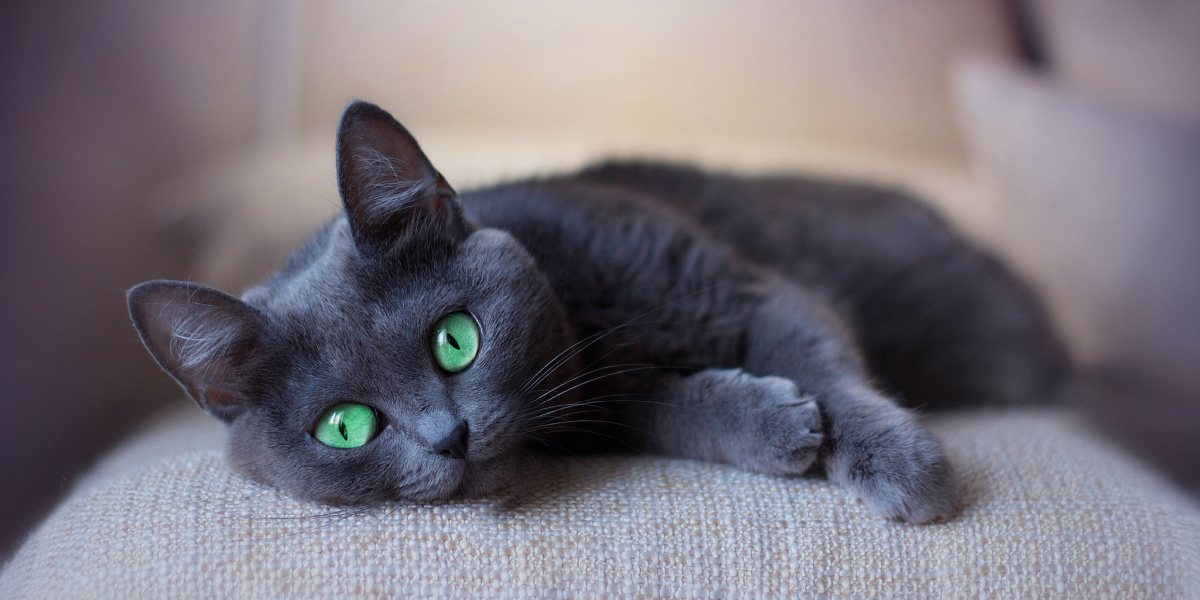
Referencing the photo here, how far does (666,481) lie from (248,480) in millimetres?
451

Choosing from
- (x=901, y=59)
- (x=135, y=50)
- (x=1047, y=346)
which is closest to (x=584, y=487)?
(x=1047, y=346)

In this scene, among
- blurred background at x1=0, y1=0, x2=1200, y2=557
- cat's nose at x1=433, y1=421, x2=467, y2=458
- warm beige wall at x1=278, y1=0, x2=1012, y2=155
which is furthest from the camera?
warm beige wall at x1=278, y1=0, x2=1012, y2=155

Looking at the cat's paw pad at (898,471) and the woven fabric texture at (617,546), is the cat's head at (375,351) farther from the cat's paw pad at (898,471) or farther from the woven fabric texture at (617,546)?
the cat's paw pad at (898,471)

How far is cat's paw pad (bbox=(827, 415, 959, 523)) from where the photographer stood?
2.77 ft

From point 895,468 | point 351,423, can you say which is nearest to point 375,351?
point 351,423

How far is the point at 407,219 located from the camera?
0.91 m

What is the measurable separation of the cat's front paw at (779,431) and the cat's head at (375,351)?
0.23 m

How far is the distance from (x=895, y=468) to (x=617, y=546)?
11.5 inches

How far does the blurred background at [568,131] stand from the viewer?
134cm

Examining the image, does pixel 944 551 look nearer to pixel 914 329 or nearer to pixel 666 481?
pixel 666 481

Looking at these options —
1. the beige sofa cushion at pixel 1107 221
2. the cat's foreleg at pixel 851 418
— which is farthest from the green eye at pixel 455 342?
the beige sofa cushion at pixel 1107 221

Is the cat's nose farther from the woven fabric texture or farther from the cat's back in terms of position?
the cat's back

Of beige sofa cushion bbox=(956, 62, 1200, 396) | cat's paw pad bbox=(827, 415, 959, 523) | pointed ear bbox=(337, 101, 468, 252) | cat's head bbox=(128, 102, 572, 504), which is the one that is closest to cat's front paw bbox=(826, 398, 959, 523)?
cat's paw pad bbox=(827, 415, 959, 523)

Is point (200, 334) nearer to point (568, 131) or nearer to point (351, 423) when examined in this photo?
point (351, 423)
